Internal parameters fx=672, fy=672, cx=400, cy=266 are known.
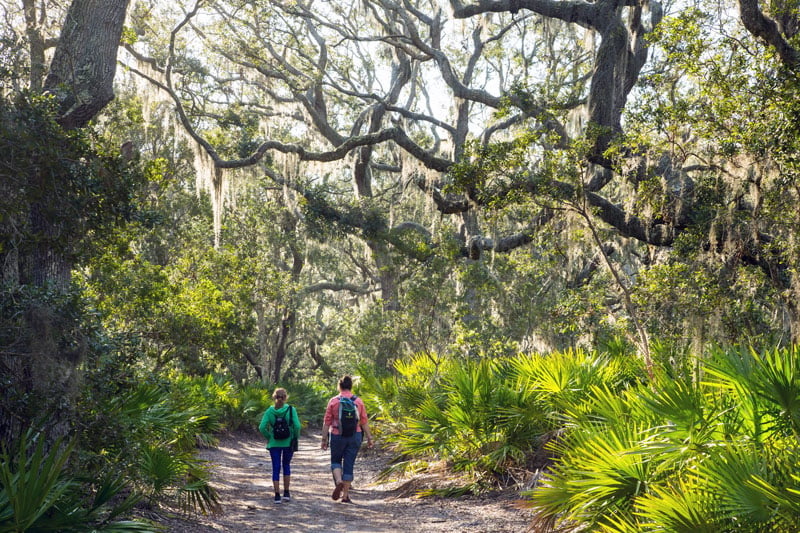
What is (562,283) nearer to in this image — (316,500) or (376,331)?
(376,331)

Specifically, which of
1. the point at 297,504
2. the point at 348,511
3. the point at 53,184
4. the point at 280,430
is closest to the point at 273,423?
the point at 280,430

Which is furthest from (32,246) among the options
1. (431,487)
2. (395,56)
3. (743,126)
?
(395,56)

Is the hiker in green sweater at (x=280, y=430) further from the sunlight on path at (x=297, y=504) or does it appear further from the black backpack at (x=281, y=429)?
the sunlight on path at (x=297, y=504)

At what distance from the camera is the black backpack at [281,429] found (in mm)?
8398

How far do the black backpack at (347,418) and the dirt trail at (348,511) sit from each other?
90 centimetres

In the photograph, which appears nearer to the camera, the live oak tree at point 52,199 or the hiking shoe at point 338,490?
the live oak tree at point 52,199

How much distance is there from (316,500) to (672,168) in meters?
7.02

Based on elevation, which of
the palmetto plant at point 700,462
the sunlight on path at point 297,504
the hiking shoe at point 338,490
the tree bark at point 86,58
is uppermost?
the tree bark at point 86,58

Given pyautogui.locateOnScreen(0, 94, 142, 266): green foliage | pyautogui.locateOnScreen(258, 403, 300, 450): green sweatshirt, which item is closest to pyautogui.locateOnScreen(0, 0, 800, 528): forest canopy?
pyautogui.locateOnScreen(0, 94, 142, 266): green foliage

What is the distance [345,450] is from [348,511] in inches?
29.6

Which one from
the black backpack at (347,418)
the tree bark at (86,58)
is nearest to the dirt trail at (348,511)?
the black backpack at (347,418)

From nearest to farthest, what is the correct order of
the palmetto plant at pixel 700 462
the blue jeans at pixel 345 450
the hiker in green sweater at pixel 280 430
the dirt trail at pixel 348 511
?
the palmetto plant at pixel 700 462 → the dirt trail at pixel 348 511 → the blue jeans at pixel 345 450 → the hiker in green sweater at pixel 280 430

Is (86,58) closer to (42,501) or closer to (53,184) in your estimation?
(53,184)

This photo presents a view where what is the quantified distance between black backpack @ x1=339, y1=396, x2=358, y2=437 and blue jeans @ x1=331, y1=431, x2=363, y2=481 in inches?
2.6
